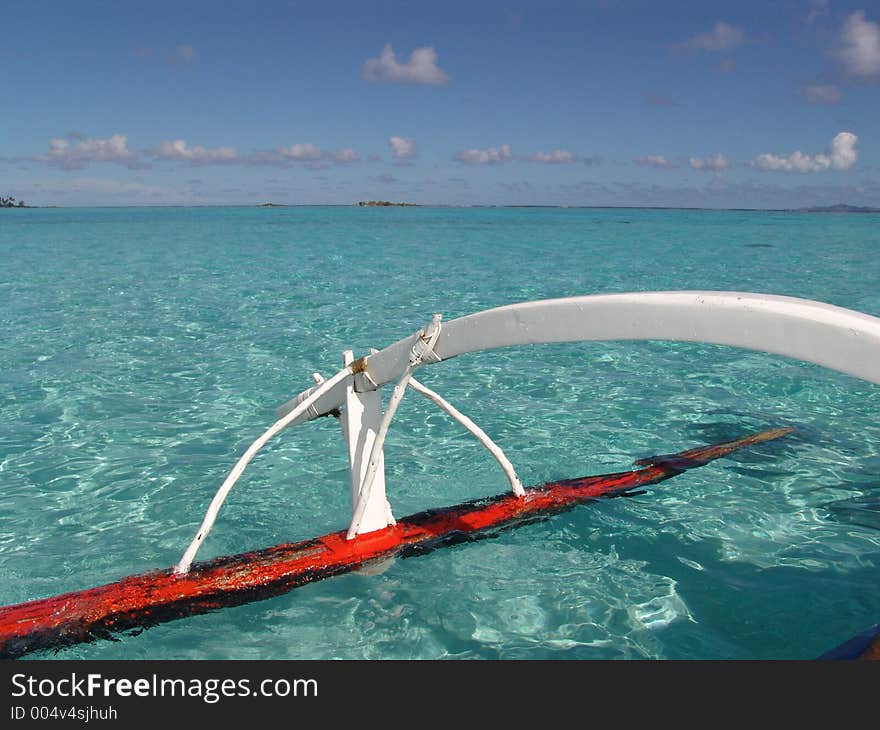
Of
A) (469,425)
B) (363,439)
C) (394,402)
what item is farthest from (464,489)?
(394,402)

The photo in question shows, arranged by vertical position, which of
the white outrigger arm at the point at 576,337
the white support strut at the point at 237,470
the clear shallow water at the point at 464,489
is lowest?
the clear shallow water at the point at 464,489

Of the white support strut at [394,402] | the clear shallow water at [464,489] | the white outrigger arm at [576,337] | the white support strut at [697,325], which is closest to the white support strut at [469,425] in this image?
the white outrigger arm at [576,337]

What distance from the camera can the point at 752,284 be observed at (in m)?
26.1

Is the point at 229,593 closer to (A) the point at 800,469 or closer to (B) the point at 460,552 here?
(B) the point at 460,552

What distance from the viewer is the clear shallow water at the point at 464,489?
4617 millimetres

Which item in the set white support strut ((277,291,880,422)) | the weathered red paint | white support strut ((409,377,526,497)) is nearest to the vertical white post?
the weathered red paint

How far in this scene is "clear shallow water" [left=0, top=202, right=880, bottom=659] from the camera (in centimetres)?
462

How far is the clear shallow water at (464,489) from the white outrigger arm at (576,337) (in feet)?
2.39

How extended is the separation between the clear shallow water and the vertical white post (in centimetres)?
55

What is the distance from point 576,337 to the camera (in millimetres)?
3441

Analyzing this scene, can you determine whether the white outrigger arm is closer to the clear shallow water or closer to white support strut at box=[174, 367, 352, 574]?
white support strut at box=[174, 367, 352, 574]

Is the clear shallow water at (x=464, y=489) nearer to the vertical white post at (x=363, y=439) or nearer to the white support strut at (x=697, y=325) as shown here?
the vertical white post at (x=363, y=439)
